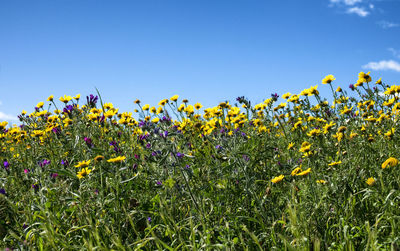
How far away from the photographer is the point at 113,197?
2170 millimetres

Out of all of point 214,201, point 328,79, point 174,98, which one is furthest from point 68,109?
point 328,79

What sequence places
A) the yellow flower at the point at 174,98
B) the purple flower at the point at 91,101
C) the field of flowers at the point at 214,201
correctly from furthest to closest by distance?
the yellow flower at the point at 174,98
the purple flower at the point at 91,101
the field of flowers at the point at 214,201

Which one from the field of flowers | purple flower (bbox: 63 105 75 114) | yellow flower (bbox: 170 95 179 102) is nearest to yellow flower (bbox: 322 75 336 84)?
the field of flowers

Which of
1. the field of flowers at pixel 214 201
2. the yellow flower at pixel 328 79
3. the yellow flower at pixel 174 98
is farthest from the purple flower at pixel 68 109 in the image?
the yellow flower at pixel 328 79

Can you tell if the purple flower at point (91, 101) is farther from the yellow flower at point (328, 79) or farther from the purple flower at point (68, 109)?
the yellow flower at point (328, 79)

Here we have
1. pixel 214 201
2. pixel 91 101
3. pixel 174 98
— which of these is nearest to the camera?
pixel 214 201

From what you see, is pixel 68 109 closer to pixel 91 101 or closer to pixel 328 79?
pixel 91 101

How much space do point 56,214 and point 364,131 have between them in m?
2.58

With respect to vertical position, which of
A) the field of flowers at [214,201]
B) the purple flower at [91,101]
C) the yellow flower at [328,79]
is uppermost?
the purple flower at [91,101]

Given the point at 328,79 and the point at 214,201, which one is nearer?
the point at 214,201

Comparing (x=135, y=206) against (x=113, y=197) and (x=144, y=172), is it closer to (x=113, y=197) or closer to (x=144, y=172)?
(x=113, y=197)

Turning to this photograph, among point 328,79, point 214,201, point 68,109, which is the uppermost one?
point 68,109

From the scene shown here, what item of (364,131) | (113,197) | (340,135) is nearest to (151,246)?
(113,197)

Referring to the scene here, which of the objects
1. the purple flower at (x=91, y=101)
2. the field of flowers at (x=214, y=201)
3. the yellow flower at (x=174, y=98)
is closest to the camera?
the field of flowers at (x=214, y=201)
